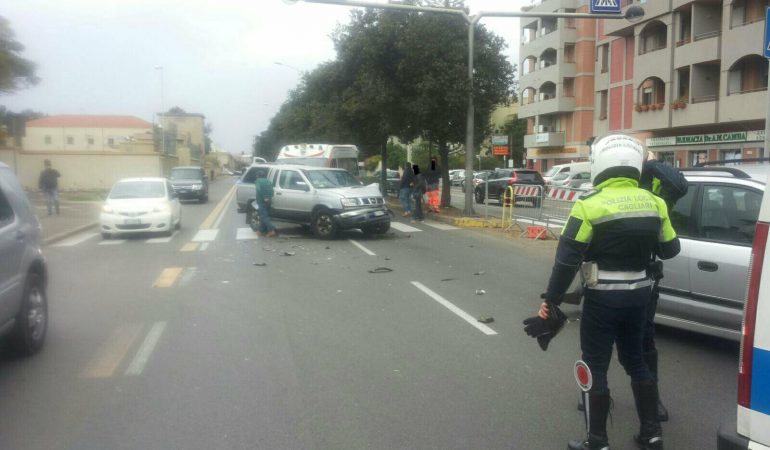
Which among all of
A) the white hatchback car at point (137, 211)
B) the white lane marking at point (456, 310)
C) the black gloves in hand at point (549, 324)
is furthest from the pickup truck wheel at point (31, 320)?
the white hatchback car at point (137, 211)

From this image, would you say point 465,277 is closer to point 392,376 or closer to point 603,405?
point 392,376

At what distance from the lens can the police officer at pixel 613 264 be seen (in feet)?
13.2

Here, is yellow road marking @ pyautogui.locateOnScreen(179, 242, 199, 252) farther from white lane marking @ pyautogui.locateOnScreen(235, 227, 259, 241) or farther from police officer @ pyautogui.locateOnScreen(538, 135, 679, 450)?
police officer @ pyautogui.locateOnScreen(538, 135, 679, 450)

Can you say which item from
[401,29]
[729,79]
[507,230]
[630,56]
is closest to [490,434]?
[507,230]

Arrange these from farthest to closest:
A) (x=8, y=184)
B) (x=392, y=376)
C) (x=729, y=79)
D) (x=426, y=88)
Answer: (x=729, y=79) < (x=426, y=88) < (x=8, y=184) < (x=392, y=376)

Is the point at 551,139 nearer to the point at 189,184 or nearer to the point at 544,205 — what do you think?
the point at 189,184

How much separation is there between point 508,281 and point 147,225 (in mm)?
10349

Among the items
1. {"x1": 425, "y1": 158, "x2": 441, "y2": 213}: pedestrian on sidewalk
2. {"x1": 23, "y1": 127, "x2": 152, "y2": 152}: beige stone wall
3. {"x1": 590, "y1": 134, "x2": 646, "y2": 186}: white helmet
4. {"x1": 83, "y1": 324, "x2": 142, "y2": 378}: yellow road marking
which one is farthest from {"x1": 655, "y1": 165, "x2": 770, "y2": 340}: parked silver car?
{"x1": 23, "y1": 127, "x2": 152, "y2": 152}: beige stone wall

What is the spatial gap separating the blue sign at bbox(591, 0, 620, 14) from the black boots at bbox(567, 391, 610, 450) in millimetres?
12956

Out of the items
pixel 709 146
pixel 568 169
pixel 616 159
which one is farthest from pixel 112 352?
pixel 709 146

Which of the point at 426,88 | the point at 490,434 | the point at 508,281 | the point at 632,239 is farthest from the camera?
the point at 426,88

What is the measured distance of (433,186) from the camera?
2388 cm

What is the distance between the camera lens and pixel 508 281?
36.7 ft

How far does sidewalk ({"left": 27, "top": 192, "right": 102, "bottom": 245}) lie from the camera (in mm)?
19200
